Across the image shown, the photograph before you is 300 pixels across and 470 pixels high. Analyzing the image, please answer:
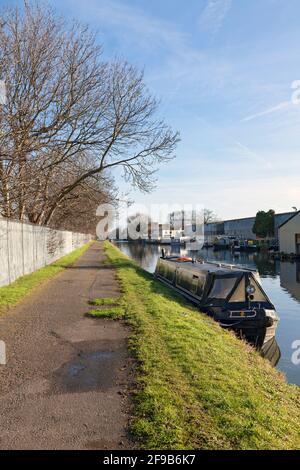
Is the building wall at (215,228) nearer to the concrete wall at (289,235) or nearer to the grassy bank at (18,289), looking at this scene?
the concrete wall at (289,235)

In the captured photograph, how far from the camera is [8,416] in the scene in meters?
4.09

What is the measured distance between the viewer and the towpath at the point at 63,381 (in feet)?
12.1

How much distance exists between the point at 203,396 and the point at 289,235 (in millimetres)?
48909

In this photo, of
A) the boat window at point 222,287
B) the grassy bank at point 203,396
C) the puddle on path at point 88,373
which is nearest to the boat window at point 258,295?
the boat window at point 222,287

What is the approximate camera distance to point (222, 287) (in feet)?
39.2

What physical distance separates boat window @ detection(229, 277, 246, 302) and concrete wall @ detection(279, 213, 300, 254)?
3958 centimetres

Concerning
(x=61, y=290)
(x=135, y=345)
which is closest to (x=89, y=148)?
(x=61, y=290)

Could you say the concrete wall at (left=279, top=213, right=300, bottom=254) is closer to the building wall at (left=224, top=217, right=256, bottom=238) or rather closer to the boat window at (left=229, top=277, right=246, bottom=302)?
the building wall at (left=224, top=217, right=256, bottom=238)

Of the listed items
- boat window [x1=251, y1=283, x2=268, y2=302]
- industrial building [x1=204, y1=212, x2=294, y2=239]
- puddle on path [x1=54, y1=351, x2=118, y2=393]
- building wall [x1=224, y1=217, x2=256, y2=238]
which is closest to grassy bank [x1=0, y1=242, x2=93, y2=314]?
puddle on path [x1=54, y1=351, x2=118, y2=393]

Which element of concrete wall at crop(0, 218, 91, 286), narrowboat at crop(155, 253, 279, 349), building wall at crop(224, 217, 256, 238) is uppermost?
building wall at crop(224, 217, 256, 238)

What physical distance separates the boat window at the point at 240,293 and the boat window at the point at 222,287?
0.18 m

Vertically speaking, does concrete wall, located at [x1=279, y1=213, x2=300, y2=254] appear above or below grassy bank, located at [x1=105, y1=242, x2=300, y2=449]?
above

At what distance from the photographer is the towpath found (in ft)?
12.1
